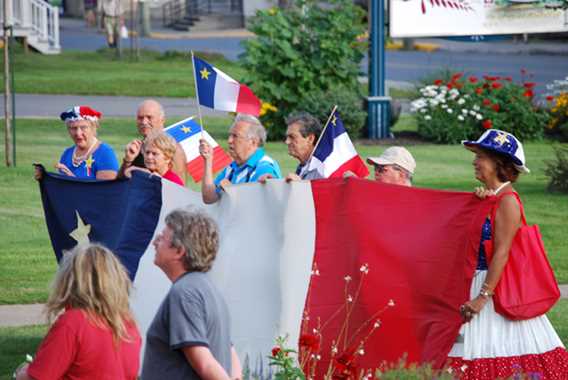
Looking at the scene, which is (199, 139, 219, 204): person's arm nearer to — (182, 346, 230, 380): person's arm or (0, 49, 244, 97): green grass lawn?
(182, 346, 230, 380): person's arm

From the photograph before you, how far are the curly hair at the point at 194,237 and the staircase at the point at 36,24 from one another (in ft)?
98.8

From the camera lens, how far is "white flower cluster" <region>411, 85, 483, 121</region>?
21.0 metres

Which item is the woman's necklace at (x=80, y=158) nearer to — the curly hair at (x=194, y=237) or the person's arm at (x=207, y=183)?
the person's arm at (x=207, y=183)

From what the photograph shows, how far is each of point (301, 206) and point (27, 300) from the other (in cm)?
390

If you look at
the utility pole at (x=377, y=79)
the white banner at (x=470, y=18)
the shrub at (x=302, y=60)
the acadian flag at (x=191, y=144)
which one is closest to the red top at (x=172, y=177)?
the acadian flag at (x=191, y=144)

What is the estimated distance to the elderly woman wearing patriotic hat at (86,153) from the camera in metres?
8.82

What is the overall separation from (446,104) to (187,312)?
55.5 ft

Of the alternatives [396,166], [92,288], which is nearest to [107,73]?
[396,166]

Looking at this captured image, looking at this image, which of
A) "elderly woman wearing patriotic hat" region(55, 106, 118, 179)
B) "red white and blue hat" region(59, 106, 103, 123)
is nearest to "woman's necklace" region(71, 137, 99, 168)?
"elderly woman wearing patriotic hat" region(55, 106, 118, 179)

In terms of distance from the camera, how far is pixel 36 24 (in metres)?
35.8

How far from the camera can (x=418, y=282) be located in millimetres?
6980

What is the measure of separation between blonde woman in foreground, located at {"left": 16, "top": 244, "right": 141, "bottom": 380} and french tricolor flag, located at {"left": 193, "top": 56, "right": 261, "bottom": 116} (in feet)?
12.4

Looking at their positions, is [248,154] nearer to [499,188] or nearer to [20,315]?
[499,188]

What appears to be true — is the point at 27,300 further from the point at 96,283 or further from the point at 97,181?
the point at 96,283
